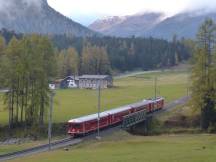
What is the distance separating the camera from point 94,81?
17400 centimetres

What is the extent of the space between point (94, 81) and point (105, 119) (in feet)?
295

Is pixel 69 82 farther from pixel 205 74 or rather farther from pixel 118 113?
pixel 205 74

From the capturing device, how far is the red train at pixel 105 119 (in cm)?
7588

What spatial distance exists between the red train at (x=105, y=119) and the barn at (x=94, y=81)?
61686mm

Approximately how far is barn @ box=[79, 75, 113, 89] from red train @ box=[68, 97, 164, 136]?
202 feet

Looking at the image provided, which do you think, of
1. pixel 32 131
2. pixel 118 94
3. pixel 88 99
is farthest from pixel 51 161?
pixel 118 94

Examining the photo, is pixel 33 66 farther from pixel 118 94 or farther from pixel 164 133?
pixel 118 94

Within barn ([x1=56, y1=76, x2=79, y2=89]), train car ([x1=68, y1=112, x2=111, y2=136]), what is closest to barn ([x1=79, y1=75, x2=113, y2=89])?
barn ([x1=56, y1=76, x2=79, y2=89])

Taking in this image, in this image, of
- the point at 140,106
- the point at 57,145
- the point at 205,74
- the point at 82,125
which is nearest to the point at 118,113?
the point at 140,106

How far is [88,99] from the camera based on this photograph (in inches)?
5157

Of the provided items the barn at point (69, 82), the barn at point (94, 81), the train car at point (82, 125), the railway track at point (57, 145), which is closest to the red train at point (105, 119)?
the train car at point (82, 125)

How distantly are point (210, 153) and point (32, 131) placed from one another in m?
44.4

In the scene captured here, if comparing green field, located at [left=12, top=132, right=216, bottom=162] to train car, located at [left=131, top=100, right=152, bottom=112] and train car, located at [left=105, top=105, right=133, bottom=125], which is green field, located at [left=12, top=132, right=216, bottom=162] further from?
train car, located at [left=131, top=100, right=152, bottom=112]

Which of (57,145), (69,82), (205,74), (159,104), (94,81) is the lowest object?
(57,145)
